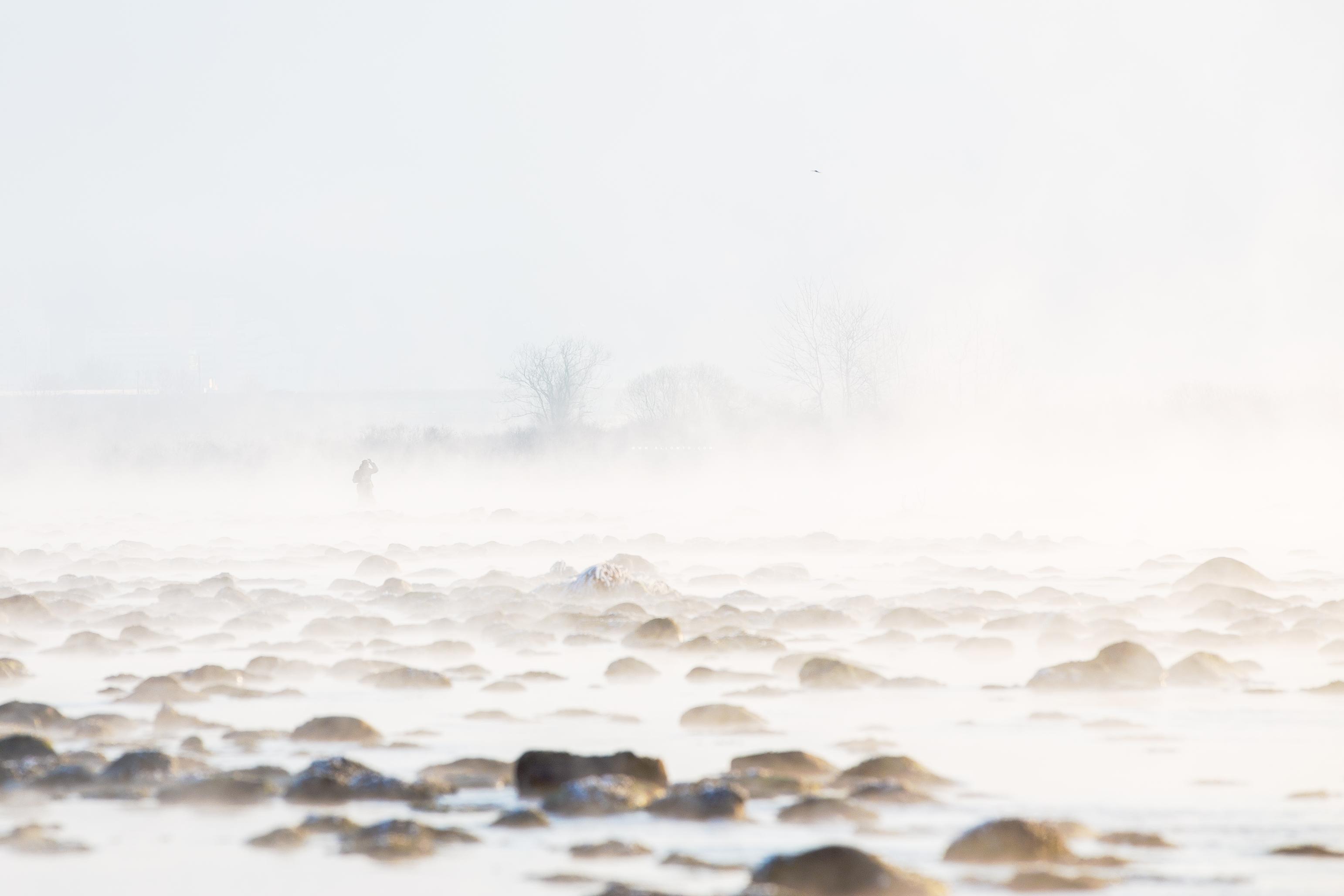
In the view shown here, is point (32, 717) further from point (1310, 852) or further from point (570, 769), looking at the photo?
point (1310, 852)

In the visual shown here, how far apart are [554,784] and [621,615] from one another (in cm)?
809

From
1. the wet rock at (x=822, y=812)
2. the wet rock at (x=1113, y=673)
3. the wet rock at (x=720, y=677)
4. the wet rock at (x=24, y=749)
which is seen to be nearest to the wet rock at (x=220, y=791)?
the wet rock at (x=24, y=749)

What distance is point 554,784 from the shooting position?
8.53 meters

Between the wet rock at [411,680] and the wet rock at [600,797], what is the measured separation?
14.6 ft

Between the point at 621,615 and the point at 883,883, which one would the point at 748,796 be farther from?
the point at 621,615

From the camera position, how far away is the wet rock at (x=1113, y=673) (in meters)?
12.0

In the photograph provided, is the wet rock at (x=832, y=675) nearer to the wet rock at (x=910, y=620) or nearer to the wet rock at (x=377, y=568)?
the wet rock at (x=910, y=620)

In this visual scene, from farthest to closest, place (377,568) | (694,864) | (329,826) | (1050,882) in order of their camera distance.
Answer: (377,568) → (329,826) → (694,864) → (1050,882)

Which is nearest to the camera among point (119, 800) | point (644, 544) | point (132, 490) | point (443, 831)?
point (443, 831)

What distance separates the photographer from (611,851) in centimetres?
729

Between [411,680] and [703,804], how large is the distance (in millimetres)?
5210

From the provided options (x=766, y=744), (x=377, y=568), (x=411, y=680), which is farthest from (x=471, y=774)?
(x=377, y=568)

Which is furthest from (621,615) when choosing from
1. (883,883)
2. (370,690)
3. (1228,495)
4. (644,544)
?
Result: (1228,495)

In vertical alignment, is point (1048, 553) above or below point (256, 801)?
above
